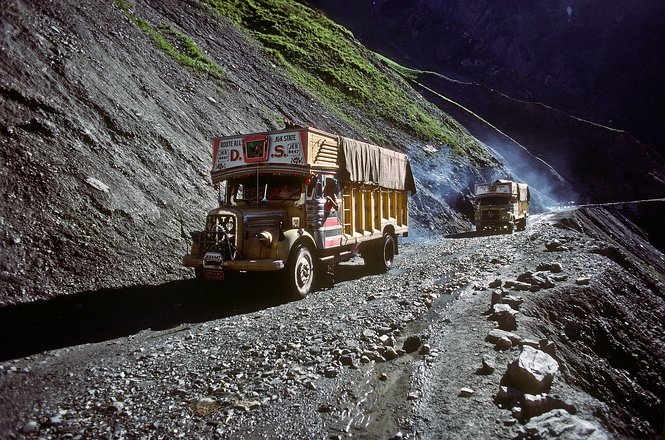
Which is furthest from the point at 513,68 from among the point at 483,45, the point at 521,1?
the point at 521,1

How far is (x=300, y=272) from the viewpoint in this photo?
9.55 meters

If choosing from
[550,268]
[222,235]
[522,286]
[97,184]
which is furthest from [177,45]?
[522,286]

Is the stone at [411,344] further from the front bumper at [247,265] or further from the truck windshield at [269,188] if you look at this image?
the truck windshield at [269,188]

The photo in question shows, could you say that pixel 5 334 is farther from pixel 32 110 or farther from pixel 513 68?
pixel 513 68

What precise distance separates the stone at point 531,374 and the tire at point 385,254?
25.2ft

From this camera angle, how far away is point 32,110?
10.9m

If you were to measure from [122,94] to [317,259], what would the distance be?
9.59 m

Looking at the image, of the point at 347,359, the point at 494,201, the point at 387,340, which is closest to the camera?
the point at 347,359

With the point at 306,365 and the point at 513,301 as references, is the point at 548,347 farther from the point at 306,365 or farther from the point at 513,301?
the point at 306,365

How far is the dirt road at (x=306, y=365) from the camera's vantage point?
4426 mm

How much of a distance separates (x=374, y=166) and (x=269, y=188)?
3.70 metres

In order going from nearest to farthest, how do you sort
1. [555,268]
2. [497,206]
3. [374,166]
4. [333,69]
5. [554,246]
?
[555,268] → [374,166] → [554,246] → [497,206] → [333,69]

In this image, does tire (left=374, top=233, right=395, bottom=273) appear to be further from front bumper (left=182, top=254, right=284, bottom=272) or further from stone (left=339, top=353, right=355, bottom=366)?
stone (left=339, top=353, right=355, bottom=366)

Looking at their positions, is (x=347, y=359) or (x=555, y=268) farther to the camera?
(x=555, y=268)
